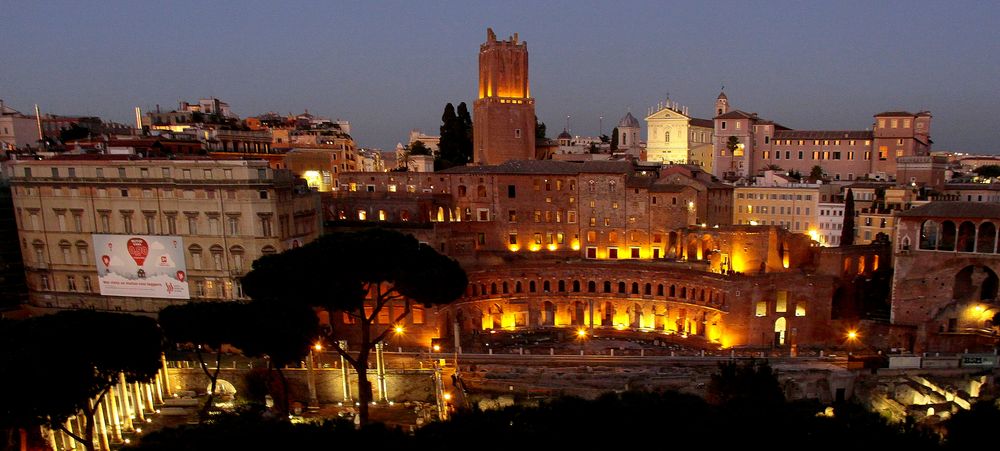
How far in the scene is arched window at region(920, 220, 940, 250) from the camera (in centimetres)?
4052

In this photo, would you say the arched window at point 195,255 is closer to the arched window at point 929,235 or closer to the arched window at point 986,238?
the arched window at point 929,235

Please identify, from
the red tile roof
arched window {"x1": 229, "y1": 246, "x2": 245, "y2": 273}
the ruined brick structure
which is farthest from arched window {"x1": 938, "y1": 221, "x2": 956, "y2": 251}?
arched window {"x1": 229, "y1": 246, "x2": 245, "y2": 273}

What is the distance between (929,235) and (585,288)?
957 inches

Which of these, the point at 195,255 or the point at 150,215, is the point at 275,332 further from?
the point at 150,215

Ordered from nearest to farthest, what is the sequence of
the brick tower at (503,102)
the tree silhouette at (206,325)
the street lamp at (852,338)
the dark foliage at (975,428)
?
the dark foliage at (975,428) → the tree silhouette at (206,325) → the street lamp at (852,338) → the brick tower at (503,102)

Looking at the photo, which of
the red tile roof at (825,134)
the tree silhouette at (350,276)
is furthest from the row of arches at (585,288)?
the red tile roof at (825,134)

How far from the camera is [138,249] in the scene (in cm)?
3844

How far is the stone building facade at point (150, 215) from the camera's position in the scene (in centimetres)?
3697

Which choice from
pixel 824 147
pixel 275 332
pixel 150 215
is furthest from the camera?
pixel 824 147

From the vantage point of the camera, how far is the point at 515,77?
6156cm

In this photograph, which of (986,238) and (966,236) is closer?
(986,238)

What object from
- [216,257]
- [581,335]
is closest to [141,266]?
[216,257]

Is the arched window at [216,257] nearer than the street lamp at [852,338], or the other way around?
the arched window at [216,257]

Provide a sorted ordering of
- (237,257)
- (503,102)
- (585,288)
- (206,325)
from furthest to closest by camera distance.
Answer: (503,102) < (585,288) < (237,257) < (206,325)
